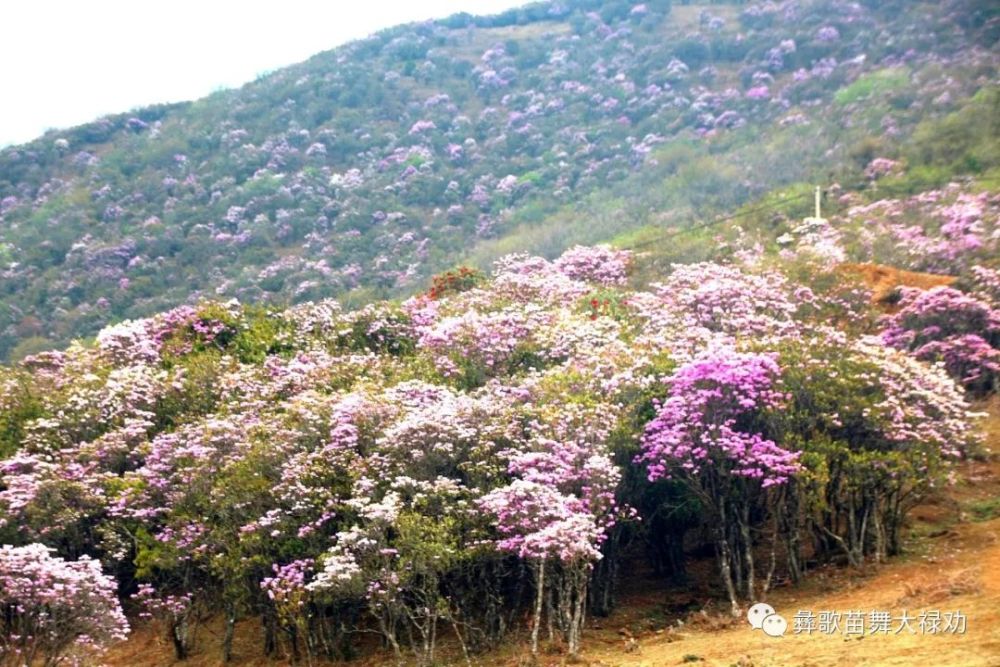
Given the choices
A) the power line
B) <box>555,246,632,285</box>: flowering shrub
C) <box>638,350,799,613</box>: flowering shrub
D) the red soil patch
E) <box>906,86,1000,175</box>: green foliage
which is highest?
<box>906,86,1000,175</box>: green foliage

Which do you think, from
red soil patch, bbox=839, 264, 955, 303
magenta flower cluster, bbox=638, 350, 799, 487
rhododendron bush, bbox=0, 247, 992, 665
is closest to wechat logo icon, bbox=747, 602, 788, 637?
rhododendron bush, bbox=0, 247, 992, 665

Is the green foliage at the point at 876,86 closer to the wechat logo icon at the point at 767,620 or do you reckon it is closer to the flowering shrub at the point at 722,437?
the flowering shrub at the point at 722,437

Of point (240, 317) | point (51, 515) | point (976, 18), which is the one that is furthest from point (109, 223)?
point (976, 18)

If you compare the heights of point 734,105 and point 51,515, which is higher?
point 734,105

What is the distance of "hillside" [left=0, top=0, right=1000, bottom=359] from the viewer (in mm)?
48250

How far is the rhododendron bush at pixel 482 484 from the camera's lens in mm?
13508

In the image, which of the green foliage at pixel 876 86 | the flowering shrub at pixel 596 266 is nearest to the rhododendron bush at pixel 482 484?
Answer: the flowering shrub at pixel 596 266

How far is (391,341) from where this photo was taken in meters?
24.5

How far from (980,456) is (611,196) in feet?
123

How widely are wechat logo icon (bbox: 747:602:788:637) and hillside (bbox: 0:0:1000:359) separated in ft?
92.2

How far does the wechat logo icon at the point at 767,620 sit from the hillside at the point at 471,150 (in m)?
28.1

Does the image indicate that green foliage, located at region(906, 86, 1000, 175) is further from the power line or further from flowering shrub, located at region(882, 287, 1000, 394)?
flowering shrub, located at region(882, 287, 1000, 394)

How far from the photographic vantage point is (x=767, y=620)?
12906 mm

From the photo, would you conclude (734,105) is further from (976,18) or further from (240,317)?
(240,317)
